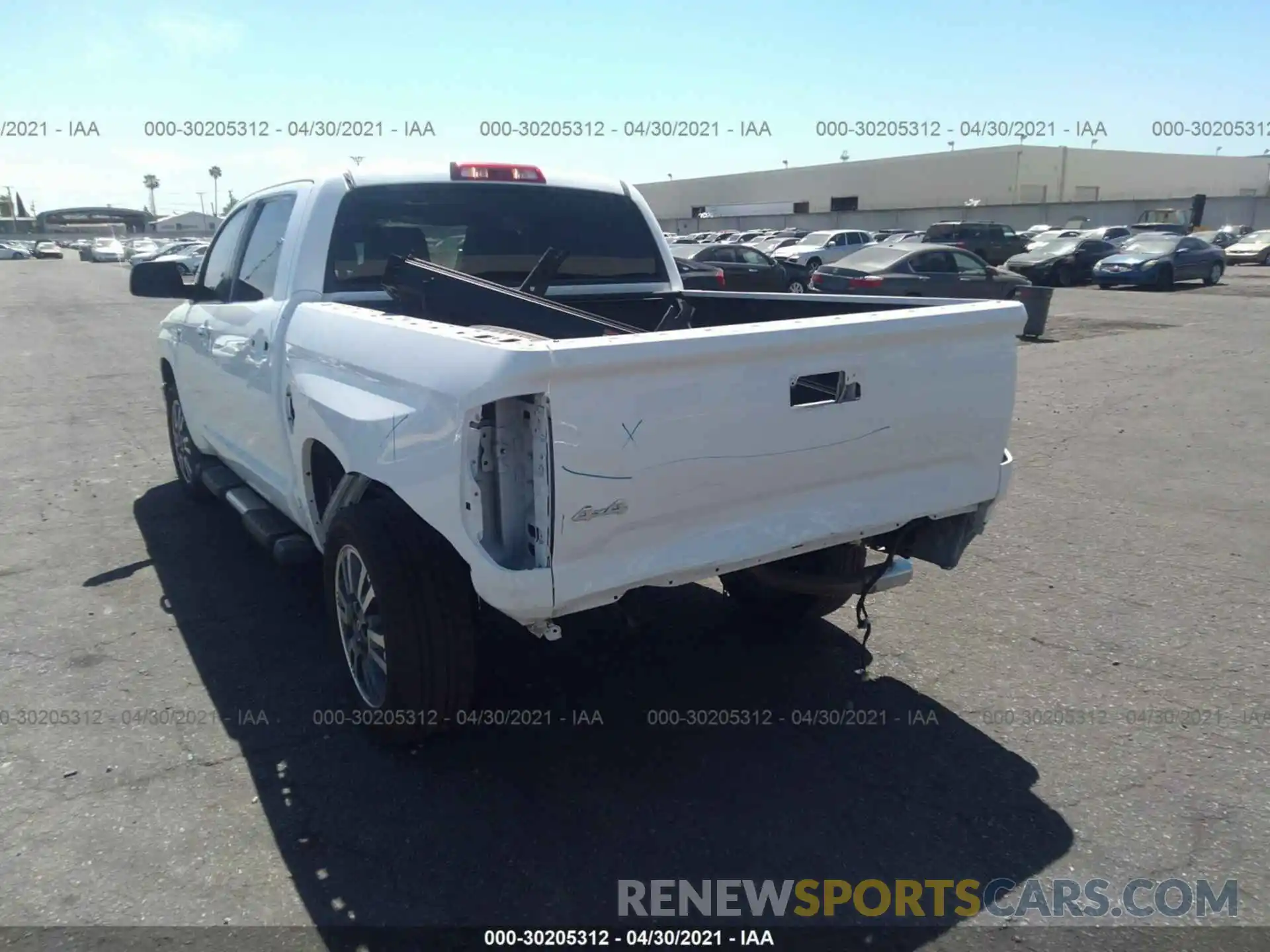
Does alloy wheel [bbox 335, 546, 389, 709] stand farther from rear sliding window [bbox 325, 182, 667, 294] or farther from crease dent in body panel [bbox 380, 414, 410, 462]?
rear sliding window [bbox 325, 182, 667, 294]

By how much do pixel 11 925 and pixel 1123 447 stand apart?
8.44 meters

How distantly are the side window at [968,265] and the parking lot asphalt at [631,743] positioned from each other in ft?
44.2

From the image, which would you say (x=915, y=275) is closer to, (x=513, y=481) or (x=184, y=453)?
(x=184, y=453)

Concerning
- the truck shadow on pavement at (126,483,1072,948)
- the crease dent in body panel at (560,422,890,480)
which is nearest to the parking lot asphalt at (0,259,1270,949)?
the truck shadow on pavement at (126,483,1072,948)

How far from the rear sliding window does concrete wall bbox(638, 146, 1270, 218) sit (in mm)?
71465

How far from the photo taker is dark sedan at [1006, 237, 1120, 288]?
3023 centimetres

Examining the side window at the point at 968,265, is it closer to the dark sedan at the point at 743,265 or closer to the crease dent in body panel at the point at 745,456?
the dark sedan at the point at 743,265

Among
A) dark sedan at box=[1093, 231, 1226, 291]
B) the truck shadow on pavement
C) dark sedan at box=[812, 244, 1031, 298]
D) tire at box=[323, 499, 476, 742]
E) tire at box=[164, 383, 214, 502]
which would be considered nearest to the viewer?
the truck shadow on pavement

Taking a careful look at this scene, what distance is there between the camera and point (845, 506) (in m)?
3.34

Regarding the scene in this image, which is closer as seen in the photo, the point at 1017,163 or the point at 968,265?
the point at 968,265

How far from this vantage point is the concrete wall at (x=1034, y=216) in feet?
181

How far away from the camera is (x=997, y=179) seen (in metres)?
74.4

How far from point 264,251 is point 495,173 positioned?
1.22m

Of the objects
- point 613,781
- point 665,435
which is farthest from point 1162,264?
point 665,435
